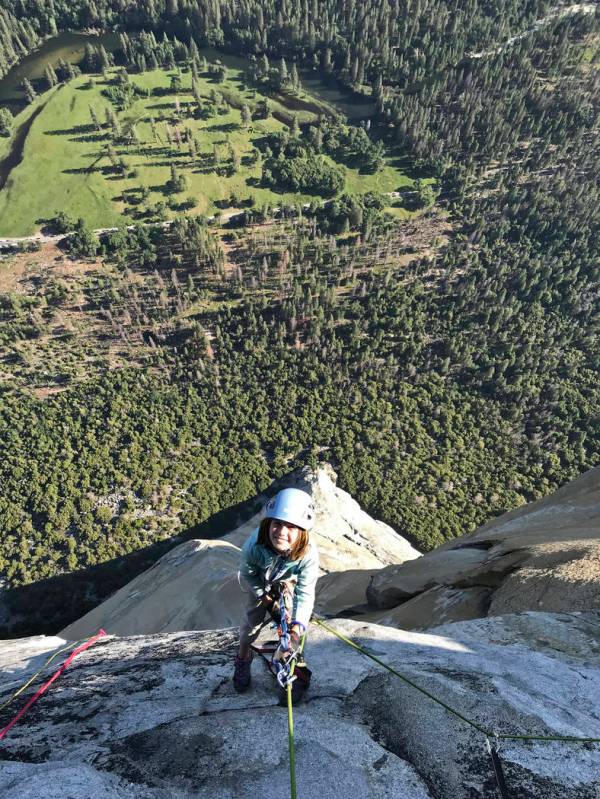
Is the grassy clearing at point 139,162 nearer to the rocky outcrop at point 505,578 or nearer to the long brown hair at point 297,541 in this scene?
the rocky outcrop at point 505,578

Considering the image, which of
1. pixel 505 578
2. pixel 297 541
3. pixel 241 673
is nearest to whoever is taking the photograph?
pixel 297 541

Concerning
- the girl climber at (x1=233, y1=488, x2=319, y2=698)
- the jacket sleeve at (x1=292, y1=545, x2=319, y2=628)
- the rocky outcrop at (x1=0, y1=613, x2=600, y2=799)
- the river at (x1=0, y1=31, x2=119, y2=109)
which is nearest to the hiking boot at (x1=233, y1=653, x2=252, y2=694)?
the rocky outcrop at (x1=0, y1=613, x2=600, y2=799)

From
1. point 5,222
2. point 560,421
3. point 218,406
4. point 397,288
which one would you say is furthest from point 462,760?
point 5,222

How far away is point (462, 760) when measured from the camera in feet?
25.1

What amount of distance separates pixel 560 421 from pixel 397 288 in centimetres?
4557

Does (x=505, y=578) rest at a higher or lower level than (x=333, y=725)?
lower

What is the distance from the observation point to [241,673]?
31.9 ft

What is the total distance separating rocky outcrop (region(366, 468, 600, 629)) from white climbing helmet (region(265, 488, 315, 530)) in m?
12.7

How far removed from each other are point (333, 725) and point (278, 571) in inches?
146

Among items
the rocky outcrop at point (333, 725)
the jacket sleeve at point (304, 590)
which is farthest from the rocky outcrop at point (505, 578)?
the jacket sleeve at point (304, 590)

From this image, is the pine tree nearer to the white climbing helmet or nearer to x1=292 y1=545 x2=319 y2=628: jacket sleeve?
the white climbing helmet

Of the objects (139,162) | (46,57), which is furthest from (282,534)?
(46,57)

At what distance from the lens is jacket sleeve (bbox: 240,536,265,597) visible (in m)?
8.30

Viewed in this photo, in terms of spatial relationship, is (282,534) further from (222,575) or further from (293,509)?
(222,575)
